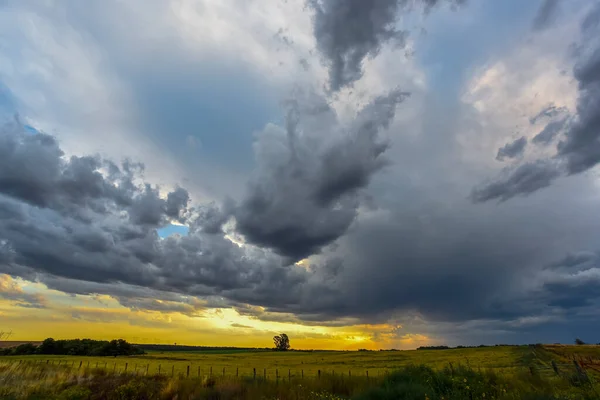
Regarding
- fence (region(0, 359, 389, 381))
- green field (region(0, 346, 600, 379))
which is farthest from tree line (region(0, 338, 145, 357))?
fence (region(0, 359, 389, 381))

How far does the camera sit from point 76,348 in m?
117

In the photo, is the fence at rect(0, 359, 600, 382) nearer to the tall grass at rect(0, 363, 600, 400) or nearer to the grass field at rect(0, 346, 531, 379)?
the grass field at rect(0, 346, 531, 379)

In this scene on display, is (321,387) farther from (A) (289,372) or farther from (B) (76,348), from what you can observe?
(B) (76,348)

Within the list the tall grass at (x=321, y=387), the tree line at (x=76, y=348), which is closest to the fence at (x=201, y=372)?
the tall grass at (x=321, y=387)

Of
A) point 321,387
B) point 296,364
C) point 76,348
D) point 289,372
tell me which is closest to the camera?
point 321,387

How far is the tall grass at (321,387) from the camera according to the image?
17.4m

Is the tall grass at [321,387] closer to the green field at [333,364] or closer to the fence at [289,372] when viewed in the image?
the fence at [289,372]

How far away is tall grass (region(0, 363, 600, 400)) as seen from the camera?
1741 cm

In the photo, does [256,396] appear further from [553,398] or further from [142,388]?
[553,398]

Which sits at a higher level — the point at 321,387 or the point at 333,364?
the point at 333,364

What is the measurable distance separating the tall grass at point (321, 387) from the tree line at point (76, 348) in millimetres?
105115

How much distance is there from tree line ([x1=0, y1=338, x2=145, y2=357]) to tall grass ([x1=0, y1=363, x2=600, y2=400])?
345ft

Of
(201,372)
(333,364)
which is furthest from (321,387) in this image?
(333,364)

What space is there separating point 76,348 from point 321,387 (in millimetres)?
124437
